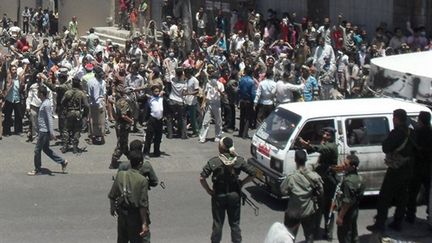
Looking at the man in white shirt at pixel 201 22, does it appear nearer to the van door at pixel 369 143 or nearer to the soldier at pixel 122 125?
the soldier at pixel 122 125

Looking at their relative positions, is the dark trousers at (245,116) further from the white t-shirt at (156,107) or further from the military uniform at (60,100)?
the military uniform at (60,100)

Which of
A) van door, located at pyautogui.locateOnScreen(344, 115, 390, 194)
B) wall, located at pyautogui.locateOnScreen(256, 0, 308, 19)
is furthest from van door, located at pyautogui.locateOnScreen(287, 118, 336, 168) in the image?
wall, located at pyautogui.locateOnScreen(256, 0, 308, 19)

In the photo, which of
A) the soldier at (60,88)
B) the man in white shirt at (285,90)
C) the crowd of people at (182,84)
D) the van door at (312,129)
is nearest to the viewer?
the van door at (312,129)

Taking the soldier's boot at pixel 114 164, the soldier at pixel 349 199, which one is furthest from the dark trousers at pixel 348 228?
the soldier's boot at pixel 114 164

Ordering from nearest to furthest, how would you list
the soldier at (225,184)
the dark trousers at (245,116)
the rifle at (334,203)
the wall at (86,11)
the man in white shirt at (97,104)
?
the soldier at (225,184), the rifle at (334,203), the man in white shirt at (97,104), the dark trousers at (245,116), the wall at (86,11)

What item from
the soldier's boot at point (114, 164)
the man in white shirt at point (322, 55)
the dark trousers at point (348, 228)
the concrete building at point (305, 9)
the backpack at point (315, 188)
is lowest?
the soldier's boot at point (114, 164)

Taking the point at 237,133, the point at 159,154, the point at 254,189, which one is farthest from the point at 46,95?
the point at 237,133

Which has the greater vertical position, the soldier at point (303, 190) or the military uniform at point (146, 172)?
the military uniform at point (146, 172)

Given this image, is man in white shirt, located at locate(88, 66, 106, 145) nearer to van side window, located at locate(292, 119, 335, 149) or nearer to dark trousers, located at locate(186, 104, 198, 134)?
dark trousers, located at locate(186, 104, 198, 134)

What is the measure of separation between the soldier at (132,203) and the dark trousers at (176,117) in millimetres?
8721

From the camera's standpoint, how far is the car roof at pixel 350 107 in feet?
44.5

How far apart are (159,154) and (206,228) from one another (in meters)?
5.01

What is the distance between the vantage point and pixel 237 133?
64.7 ft

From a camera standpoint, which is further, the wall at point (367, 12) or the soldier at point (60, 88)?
the wall at point (367, 12)
